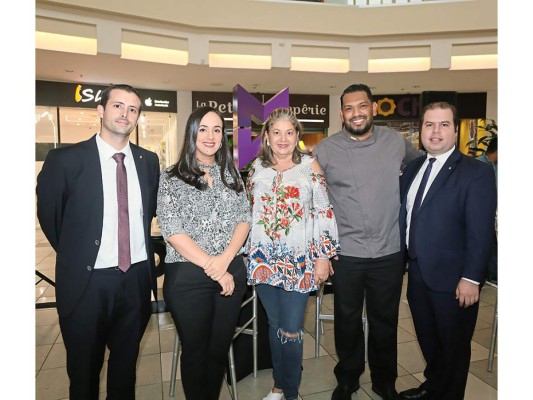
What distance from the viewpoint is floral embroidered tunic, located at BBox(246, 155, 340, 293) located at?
2.05 meters

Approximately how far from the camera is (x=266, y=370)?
2812 mm

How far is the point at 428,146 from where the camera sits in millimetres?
2107

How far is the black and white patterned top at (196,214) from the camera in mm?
1838

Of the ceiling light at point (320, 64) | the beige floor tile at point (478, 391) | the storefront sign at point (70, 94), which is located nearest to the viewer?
the beige floor tile at point (478, 391)

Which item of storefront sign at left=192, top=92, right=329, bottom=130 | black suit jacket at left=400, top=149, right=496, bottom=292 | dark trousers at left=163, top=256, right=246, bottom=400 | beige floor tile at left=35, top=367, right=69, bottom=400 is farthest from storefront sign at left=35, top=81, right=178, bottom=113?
black suit jacket at left=400, top=149, right=496, bottom=292

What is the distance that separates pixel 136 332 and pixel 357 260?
1332mm

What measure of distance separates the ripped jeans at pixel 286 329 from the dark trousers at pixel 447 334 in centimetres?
72

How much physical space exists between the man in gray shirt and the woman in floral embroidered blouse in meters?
0.18

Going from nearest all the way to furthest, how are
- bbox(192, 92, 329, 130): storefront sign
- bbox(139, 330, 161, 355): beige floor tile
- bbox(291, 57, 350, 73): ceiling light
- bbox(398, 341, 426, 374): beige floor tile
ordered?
bbox(398, 341, 426, 374): beige floor tile, bbox(139, 330, 161, 355): beige floor tile, bbox(291, 57, 350, 73): ceiling light, bbox(192, 92, 329, 130): storefront sign

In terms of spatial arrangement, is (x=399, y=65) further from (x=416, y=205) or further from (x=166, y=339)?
(x=166, y=339)

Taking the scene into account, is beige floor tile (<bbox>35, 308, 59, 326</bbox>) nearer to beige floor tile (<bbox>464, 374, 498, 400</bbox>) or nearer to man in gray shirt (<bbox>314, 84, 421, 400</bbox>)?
man in gray shirt (<bbox>314, 84, 421, 400</bbox>)

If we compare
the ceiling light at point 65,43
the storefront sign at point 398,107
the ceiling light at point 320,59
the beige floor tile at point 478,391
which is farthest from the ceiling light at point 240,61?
the beige floor tile at point 478,391

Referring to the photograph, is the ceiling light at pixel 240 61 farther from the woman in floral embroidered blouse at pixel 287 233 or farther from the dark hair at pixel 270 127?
the woman in floral embroidered blouse at pixel 287 233
